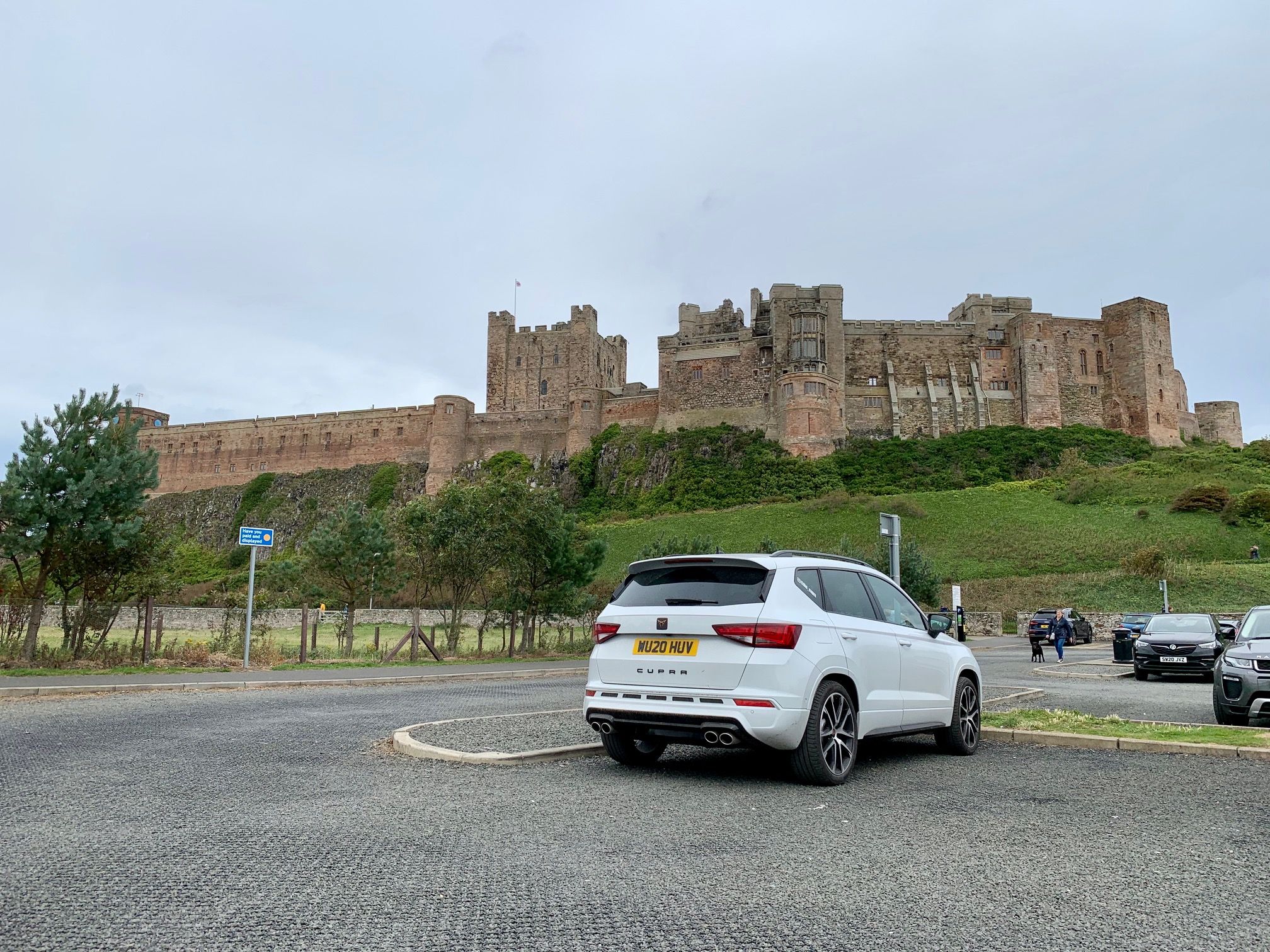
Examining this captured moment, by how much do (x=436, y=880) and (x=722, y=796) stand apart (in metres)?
2.71

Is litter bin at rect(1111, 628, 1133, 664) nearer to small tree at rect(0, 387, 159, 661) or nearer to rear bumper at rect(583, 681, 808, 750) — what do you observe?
rear bumper at rect(583, 681, 808, 750)

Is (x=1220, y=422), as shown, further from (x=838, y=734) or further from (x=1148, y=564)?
(x=838, y=734)

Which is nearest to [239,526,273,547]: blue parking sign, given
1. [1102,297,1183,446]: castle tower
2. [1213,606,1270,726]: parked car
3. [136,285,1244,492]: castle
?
[1213,606,1270,726]: parked car

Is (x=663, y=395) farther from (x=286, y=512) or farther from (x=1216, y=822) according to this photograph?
(x=1216, y=822)

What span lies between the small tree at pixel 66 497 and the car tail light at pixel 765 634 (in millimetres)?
15837

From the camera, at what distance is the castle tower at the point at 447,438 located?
8762cm

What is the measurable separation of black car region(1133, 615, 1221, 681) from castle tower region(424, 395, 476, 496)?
74097 millimetres

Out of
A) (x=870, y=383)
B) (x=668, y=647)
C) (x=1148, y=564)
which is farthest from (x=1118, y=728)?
(x=870, y=383)

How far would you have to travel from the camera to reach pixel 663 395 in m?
82.7

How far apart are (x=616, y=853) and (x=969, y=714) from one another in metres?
5.38

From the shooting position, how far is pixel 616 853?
188 inches

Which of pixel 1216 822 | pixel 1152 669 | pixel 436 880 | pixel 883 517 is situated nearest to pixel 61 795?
pixel 436 880

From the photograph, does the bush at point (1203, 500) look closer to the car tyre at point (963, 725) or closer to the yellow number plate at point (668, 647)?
the car tyre at point (963, 725)

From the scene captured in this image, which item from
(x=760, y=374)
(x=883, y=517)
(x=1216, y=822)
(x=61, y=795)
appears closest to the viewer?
(x=1216, y=822)
